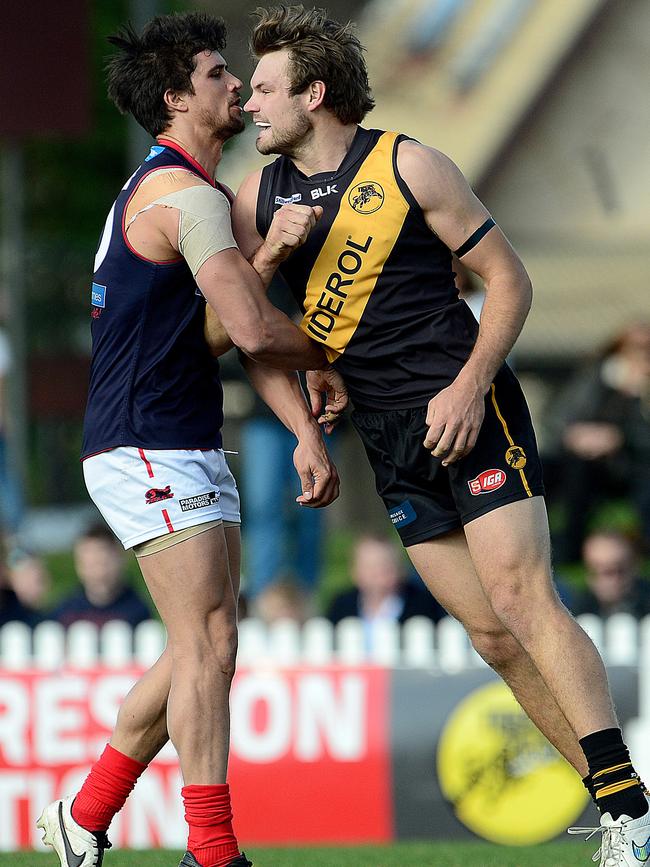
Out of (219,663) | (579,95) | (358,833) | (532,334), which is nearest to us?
(219,663)

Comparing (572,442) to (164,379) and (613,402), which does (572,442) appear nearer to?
(613,402)

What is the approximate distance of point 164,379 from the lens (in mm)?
4590

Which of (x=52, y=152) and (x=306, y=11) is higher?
(x=52, y=152)

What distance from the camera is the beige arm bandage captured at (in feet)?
14.3

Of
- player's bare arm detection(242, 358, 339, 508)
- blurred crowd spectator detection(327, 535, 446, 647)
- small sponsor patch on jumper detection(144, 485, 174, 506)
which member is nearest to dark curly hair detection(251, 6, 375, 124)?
player's bare arm detection(242, 358, 339, 508)

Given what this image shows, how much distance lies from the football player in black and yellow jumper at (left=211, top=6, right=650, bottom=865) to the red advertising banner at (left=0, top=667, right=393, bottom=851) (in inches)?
109

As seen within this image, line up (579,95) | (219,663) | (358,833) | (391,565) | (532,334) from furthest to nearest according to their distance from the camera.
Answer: (532,334) < (579,95) < (391,565) < (358,833) < (219,663)

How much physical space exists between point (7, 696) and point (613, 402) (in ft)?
14.8

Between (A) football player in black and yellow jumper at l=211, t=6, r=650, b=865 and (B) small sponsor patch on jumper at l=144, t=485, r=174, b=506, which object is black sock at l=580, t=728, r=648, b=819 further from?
(B) small sponsor patch on jumper at l=144, t=485, r=174, b=506

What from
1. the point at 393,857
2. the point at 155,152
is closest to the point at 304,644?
the point at 393,857

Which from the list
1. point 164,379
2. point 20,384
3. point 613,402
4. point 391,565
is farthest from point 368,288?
point 20,384

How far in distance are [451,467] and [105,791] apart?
5.01ft

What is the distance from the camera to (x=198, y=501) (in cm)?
454

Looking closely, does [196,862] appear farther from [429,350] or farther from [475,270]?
[475,270]
